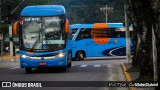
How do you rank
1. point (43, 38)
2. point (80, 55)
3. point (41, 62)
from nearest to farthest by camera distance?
point (41, 62) < point (43, 38) < point (80, 55)

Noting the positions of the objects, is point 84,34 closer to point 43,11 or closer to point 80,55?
point 80,55

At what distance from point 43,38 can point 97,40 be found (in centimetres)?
1777

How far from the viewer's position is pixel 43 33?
76.6 feet

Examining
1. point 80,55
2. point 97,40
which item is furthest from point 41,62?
point 97,40

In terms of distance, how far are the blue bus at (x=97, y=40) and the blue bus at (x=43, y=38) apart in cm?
1613

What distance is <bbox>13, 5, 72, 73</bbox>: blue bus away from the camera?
23062mm

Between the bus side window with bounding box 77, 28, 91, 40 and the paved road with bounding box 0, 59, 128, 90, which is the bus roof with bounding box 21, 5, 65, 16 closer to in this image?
the paved road with bounding box 0, 59, 128, 90

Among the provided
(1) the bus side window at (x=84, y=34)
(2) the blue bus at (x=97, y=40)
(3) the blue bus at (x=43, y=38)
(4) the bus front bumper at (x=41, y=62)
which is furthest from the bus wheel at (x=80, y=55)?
(4) the bus front bumper at (x=41, y=62)

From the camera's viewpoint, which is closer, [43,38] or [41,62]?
[41,62]

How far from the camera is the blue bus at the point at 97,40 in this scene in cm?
3997

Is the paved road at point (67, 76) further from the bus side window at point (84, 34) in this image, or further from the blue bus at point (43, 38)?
the bus side window at point (84, 34)

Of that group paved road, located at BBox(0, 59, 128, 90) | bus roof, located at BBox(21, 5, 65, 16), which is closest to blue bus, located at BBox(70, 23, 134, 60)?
paved road, located at BBox(0, 59, 128, 90)

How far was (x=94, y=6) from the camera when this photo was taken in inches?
3425

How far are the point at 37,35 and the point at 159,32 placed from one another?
40.9 ft
